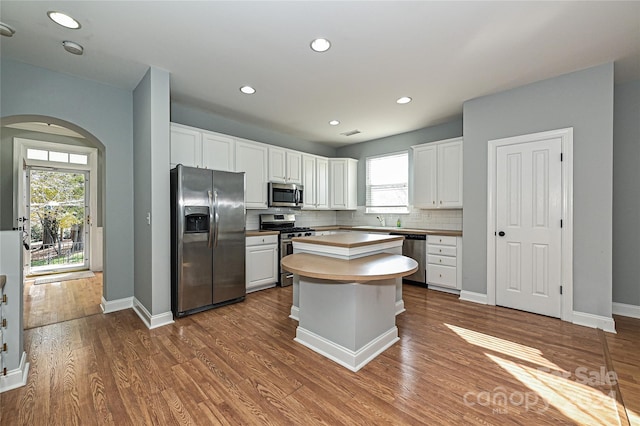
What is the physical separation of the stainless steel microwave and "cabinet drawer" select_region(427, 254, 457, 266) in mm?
2467

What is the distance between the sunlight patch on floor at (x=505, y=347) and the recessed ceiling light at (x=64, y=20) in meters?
4.42

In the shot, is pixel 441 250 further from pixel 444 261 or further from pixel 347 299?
pixel 347 299

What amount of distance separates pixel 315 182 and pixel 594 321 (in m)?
4.43

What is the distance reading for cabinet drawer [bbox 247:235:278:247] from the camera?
409cm

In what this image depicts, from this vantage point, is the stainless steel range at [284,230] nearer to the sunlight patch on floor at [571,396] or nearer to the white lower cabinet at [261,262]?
the white lower cabinet at [261,262]

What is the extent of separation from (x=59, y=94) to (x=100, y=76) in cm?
47

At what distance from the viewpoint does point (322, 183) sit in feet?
18.9

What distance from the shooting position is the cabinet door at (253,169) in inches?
173

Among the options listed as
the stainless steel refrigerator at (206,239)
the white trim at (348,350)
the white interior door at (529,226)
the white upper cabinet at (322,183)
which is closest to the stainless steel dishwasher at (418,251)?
the white interior door at (529,226)

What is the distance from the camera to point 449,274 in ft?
13.5

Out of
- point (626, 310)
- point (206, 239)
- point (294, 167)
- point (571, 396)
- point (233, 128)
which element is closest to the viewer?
point (571, 396)

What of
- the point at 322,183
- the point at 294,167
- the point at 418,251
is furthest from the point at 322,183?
the point at 418,251

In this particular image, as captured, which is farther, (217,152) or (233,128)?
(233,128)

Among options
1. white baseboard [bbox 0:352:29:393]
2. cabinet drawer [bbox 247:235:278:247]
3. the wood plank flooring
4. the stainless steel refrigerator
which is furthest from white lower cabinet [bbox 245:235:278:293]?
white baseboard [bbox 0:352:29:393]
